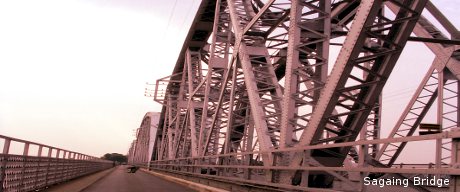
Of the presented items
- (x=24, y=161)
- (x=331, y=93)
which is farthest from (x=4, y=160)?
(x=331, y=93)

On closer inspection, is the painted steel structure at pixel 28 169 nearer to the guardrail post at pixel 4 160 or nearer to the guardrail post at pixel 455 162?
the guardrail post at pixel 4 160

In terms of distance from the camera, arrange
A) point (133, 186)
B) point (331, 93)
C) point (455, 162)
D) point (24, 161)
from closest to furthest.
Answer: point (455, 162) → point (331, 93) → point (24, 161) → point (133, 186)

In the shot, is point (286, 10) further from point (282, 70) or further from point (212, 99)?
point (212, 99)

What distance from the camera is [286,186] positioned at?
10844mm

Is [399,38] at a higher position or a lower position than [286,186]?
higher

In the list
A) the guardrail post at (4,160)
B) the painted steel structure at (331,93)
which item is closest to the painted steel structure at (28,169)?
the guardrail post at (4,160)

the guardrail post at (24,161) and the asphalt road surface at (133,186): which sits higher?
the guardrail post at (24,161)

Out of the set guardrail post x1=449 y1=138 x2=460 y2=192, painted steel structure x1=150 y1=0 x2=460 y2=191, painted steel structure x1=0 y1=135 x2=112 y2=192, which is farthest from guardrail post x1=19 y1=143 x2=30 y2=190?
guardrail post x1=449 y1=138 x2=460 y2=192

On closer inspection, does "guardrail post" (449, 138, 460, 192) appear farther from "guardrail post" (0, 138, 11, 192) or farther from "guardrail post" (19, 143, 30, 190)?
"guardrail post" (19, 143, 30, 190)

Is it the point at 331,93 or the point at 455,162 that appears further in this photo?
the point at 331,93

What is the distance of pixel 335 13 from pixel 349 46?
750cm

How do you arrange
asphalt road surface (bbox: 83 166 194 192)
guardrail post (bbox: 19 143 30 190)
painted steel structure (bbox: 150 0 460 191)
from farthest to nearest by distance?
asphalt road surface (bbox: 83 166 194 192) → guardrail post (bbox: 19 143 30 190) → painted steel structure (bbox: 150 0 460 191)

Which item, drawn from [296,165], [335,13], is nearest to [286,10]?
[335,13]

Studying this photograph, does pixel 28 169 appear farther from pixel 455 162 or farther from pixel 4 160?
pixel 455 162
